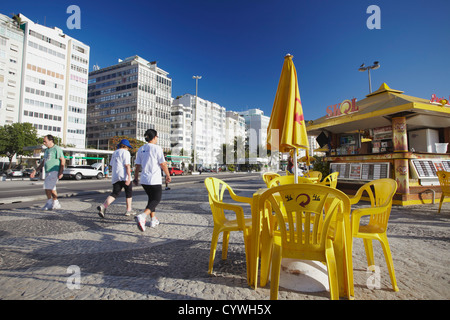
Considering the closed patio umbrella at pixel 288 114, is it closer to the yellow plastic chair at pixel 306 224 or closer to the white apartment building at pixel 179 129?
the yellow plastic chair at pixel 306 224

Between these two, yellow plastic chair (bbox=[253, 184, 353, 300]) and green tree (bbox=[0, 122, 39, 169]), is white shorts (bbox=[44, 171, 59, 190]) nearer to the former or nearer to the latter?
yellow plastic chair (bbox=[253, 184, 353, 300])

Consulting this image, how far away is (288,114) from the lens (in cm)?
317

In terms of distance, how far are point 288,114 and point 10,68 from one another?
71.8 meters

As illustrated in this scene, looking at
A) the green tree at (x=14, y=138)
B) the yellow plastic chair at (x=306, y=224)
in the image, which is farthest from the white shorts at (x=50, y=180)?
the green tree at (x=14, y=138)

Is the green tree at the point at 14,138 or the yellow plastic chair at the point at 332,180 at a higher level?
the green tree at the point at 14,138

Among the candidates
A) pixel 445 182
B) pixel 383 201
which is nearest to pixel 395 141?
pixel 445 182

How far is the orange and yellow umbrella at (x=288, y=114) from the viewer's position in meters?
3.17

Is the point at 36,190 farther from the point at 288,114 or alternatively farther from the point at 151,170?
the point at 288,114

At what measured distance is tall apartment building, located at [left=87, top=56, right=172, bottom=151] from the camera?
69562 mm

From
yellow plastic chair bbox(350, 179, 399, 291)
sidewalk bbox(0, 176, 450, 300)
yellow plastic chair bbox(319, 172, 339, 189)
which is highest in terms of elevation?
yellow plastic chair bbox(319, 172, 339, 189)

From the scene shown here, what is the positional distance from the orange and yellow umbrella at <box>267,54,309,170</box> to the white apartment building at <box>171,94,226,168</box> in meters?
78.7

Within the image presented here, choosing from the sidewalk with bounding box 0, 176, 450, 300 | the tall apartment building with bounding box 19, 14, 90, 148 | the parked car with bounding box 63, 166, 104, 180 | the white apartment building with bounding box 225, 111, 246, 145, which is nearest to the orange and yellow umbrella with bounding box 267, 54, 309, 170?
the sidewalk with bounding box 0, 176, 450, 300

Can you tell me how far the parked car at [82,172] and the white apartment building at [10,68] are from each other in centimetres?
4364
